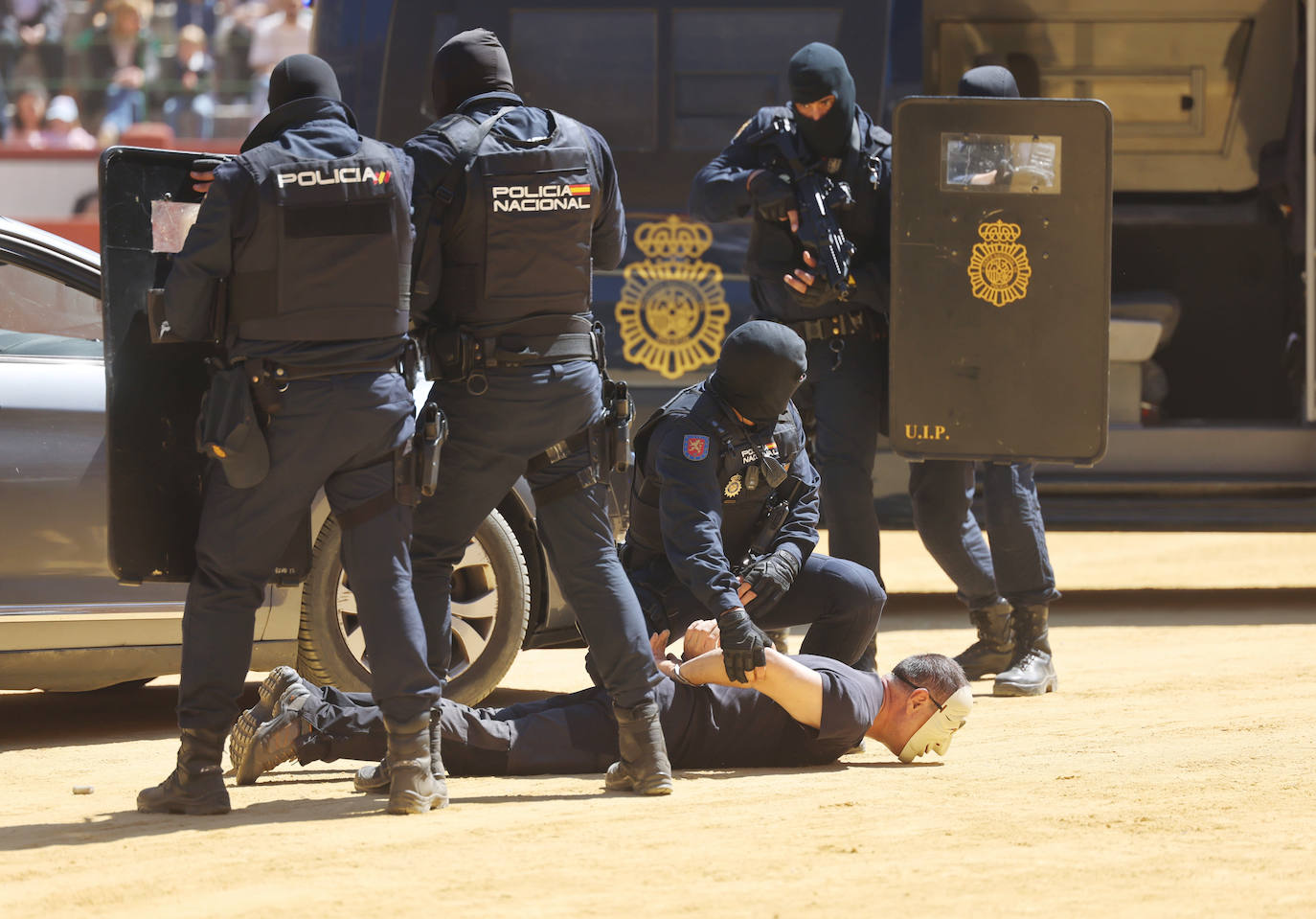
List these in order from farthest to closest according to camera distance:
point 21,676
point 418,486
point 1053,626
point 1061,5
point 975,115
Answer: point 1061,5 → point 1053,626 → point 975,115 → point 21,676 → point 418,486

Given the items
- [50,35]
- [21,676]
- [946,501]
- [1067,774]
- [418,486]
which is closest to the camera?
[418,486]

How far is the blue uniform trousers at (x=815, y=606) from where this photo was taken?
4.88 meters

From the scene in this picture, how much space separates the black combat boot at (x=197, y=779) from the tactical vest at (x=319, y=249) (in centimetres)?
93

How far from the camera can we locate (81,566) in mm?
5176

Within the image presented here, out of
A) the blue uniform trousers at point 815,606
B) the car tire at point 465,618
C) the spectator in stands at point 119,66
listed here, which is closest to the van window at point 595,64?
the car tire at point 465,618

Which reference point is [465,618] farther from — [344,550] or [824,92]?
[824,92]

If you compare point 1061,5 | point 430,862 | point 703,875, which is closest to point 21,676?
point 430,862

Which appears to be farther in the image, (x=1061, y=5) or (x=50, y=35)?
(x=50, y=35)

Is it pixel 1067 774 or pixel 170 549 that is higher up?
pixel 170 549

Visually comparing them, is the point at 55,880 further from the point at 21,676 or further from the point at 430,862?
the point at 21,676

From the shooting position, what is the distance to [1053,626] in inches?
303

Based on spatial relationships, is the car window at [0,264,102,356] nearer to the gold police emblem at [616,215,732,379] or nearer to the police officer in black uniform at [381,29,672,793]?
the police officer in black uniform at [381,29,672,793]

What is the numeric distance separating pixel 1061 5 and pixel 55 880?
633cm

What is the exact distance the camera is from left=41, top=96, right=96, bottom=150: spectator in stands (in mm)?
15367
